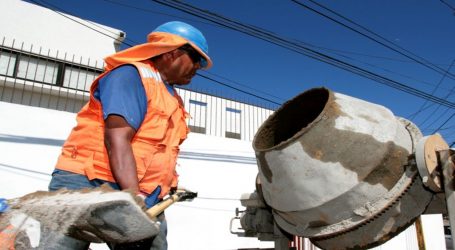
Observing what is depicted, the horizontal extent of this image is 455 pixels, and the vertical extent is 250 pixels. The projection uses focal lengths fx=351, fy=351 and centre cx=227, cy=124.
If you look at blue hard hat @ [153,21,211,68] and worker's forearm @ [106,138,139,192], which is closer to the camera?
worker's forearm @ [106,138,139,192]

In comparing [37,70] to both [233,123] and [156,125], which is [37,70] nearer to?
[233,123]

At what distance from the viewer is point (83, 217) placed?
110 centimetres

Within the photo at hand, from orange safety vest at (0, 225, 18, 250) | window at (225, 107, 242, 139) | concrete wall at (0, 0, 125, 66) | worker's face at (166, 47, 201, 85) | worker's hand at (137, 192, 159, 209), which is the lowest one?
orange safety vest at (0, 225, 18, 250)

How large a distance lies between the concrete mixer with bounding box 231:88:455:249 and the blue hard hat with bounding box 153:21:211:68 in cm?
72

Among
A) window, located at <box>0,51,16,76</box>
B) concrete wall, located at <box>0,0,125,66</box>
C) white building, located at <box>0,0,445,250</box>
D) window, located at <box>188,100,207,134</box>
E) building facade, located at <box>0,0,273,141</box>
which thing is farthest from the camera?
window, located at <box>188,100,207,134</box>

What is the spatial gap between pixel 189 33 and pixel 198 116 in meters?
7.16

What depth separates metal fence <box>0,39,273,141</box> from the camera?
7.20m

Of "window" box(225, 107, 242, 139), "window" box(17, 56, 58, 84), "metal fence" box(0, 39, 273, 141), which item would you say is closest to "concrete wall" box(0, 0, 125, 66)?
"metal fence" box(0, 39, 273, 141)

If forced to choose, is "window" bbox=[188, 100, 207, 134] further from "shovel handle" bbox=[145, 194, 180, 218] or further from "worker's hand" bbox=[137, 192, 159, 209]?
"shovel handle" bbox=[145, 194, 180, 218]

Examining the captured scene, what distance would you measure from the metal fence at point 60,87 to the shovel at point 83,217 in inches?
269

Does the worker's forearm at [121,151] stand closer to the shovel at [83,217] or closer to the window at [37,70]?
the shovel at [83,217]

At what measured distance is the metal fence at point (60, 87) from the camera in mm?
7203

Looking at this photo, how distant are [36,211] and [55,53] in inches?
328

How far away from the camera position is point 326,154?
6.35 feet
